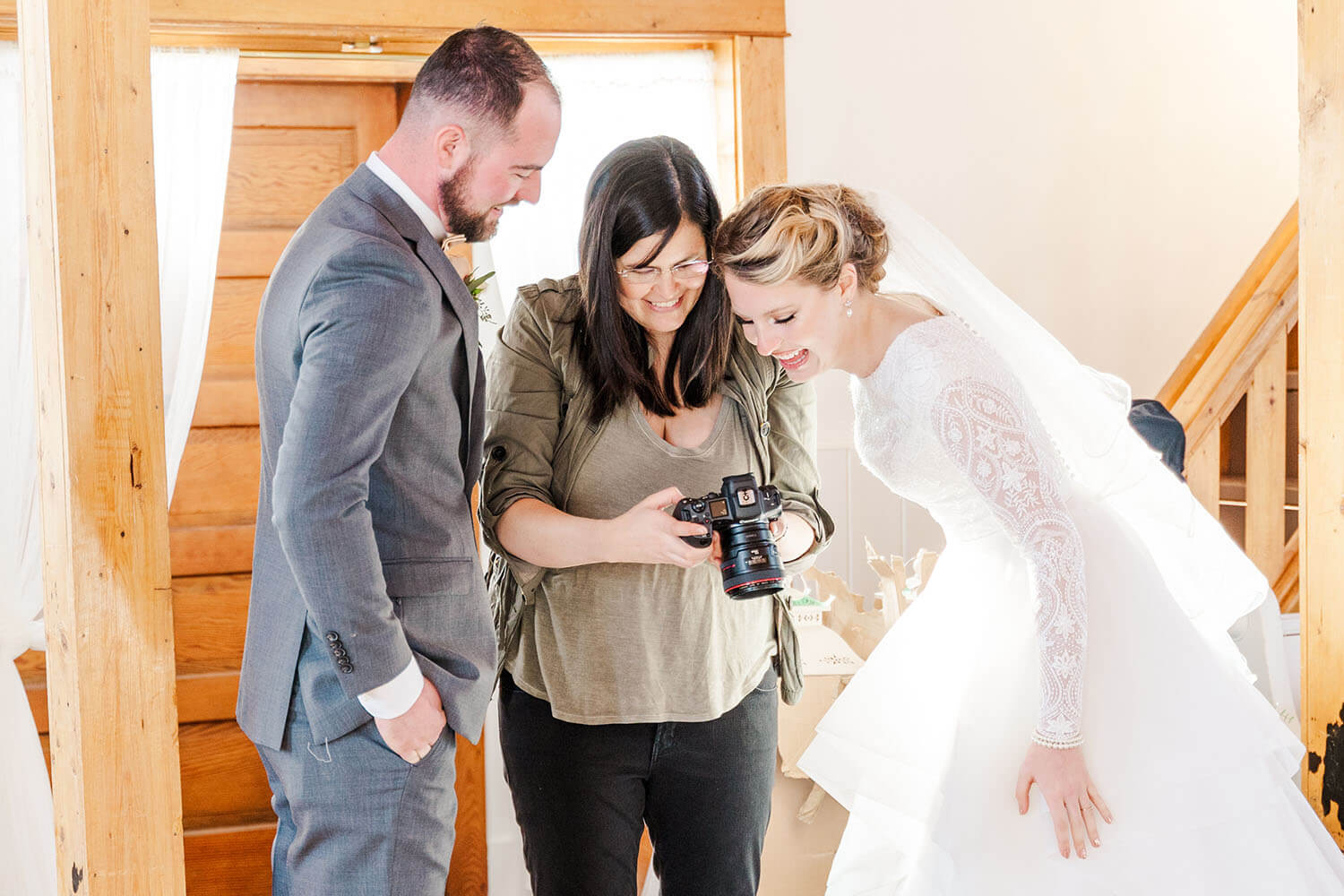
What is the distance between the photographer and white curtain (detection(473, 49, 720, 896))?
304 centimetres

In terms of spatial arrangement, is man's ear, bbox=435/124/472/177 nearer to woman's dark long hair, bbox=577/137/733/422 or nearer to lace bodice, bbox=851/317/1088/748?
woman's dark long hair, bbox=577/137/733/422

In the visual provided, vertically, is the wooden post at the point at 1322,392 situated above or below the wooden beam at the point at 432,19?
below

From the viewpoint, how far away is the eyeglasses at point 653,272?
161 centimetres

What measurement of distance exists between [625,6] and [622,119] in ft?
0.95

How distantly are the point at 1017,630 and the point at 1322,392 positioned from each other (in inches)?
35.7

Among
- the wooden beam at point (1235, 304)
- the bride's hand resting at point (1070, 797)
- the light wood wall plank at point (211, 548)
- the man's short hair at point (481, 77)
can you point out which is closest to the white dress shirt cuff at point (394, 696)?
the man's short hair at point (481, 77)

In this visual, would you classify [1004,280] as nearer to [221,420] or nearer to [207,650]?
[221,420]

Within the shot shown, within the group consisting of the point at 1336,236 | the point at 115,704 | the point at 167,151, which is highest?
the point at 167,151

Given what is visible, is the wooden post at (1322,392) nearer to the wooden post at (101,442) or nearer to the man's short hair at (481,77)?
the man's short hair at (481,77)

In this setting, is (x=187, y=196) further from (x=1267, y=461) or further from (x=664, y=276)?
(x=1267, y=461)

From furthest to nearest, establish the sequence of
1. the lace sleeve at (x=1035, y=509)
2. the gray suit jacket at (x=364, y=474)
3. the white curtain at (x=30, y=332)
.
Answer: the white curtain at (x=30, y=332) → the lace sleeve at (x=1035, y=509) → the gray suit jacket at (x=364, y=474)

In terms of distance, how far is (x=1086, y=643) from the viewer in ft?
5.21

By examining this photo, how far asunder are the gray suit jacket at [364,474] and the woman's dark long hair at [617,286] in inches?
9.6

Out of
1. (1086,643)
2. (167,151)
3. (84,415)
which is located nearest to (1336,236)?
Result: (1086,643)
